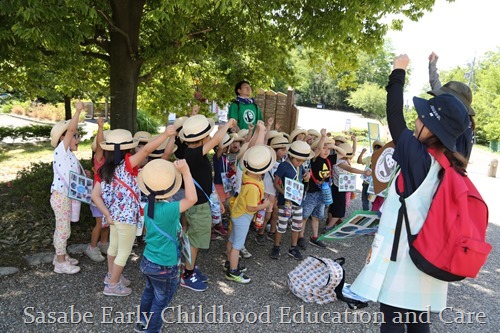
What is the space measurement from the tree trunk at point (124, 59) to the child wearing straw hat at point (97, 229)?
2.21 meters

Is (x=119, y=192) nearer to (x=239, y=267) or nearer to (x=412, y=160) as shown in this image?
(x=239, y=267)

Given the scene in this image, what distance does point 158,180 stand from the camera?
2738 mm

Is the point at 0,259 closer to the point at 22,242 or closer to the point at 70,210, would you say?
the point at 22,242

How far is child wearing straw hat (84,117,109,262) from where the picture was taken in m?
4.14

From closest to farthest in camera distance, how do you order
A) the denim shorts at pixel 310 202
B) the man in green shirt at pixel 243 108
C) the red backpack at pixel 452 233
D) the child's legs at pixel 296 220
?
the red backpack at pixel 452 233 → the child's legs at pixel 296 220 → the denim shorts at pixel 310 202 → the man in green shirt at pixel 243 108

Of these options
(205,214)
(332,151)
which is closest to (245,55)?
(332,151)

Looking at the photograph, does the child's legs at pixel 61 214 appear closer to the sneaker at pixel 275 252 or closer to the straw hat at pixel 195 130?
the straw hat at pixel 195 130

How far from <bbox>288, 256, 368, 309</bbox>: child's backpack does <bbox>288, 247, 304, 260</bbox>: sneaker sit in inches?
39.2

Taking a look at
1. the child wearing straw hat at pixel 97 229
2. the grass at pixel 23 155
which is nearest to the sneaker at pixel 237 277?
the child wearing straw hat at pixel 97 229

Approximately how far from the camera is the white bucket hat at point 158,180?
9.00ft

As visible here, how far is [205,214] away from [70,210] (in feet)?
5.26

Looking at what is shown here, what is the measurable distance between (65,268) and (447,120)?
13.6 ft

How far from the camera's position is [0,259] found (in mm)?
4414

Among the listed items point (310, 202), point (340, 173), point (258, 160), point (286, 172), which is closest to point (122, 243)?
point (258, 160)
